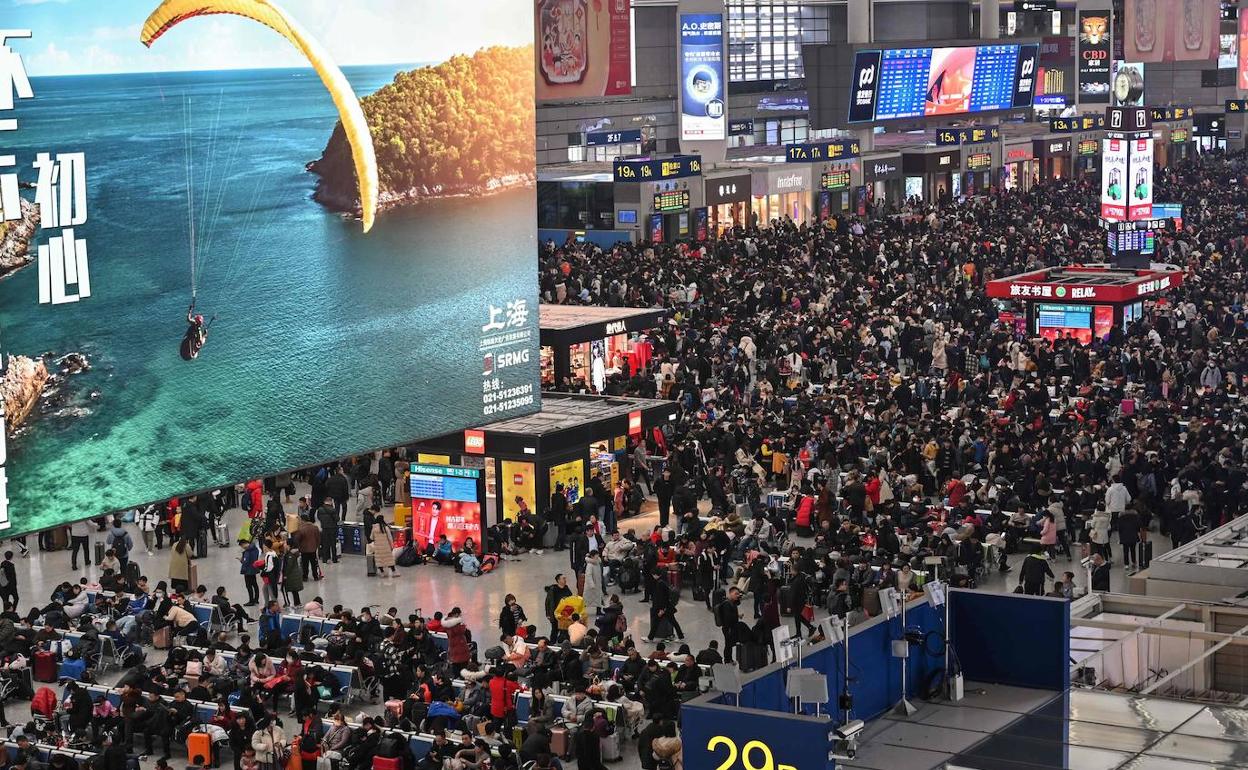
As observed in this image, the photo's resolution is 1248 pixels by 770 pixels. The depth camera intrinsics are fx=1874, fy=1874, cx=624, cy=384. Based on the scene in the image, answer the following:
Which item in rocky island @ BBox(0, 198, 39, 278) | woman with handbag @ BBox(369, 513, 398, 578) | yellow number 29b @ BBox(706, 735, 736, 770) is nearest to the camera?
rocky island @ BBox(0, 198, 39, 278)

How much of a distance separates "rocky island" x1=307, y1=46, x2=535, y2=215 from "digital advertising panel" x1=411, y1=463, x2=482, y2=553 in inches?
504

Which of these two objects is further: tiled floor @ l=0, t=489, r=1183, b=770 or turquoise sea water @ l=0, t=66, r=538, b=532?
tiled floor @ l=0, t=489, r=1183, b=770

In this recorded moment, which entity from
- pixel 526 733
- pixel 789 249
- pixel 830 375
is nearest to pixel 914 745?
pixel 526 733

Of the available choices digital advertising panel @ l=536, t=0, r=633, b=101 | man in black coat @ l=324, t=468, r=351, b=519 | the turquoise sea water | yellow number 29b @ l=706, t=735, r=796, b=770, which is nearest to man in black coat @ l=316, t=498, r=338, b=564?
man in black coat @ l=324, t=468, r=351, b=519

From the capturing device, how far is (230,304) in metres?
11.2

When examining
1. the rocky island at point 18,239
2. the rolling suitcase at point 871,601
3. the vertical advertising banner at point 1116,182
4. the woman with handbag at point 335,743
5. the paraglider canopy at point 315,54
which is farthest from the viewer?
the vertical advertising banner at point 1116,182

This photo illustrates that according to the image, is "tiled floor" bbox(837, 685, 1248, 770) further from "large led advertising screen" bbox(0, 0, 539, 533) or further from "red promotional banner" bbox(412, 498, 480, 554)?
"red promotional banner" bbox(412, 498, 480, 554)

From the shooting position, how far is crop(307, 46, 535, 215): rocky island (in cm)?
1220

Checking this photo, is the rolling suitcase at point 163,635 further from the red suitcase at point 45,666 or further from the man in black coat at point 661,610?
the man in black coat at point 661,610

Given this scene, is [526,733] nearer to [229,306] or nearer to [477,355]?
[477,355]

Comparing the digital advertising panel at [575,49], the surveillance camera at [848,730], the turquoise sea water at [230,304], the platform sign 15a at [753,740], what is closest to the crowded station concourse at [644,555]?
the turquoise sea water at [230,304]

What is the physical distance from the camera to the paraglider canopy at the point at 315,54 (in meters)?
10.5

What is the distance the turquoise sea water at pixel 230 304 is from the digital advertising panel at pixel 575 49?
35.3 meters

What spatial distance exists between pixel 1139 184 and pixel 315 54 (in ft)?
124
